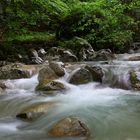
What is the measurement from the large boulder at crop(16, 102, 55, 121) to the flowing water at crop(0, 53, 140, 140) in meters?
0.11

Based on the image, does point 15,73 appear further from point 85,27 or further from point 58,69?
point 85,27

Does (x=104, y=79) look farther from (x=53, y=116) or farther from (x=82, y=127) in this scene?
(x=82, y=127)

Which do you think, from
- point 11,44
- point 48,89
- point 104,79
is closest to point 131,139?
point 48,89

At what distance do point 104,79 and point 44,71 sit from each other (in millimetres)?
1802

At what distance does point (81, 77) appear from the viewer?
9.62 meters

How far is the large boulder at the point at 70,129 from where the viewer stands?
209 inches

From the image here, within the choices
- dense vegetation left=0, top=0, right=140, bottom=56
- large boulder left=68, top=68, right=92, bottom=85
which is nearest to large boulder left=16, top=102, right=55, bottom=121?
large boulder left=68, top=68, right=92, bottom=85

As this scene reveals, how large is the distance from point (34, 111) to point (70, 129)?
1.52 metres

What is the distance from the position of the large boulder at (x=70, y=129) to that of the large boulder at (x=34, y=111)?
0.99 m

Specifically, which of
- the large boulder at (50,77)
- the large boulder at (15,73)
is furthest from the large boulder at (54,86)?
the large boulder at (15,73)

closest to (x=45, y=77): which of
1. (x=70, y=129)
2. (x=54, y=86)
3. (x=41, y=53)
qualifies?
(x=54, y=86)

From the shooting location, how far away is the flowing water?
5.70 meters

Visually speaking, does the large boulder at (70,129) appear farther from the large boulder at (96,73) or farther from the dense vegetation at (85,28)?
the dense vegetation at (85,28)

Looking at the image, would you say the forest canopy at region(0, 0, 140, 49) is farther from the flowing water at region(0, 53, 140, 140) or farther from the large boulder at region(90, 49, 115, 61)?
the flowing water at region(0, 53, 140, 140)
